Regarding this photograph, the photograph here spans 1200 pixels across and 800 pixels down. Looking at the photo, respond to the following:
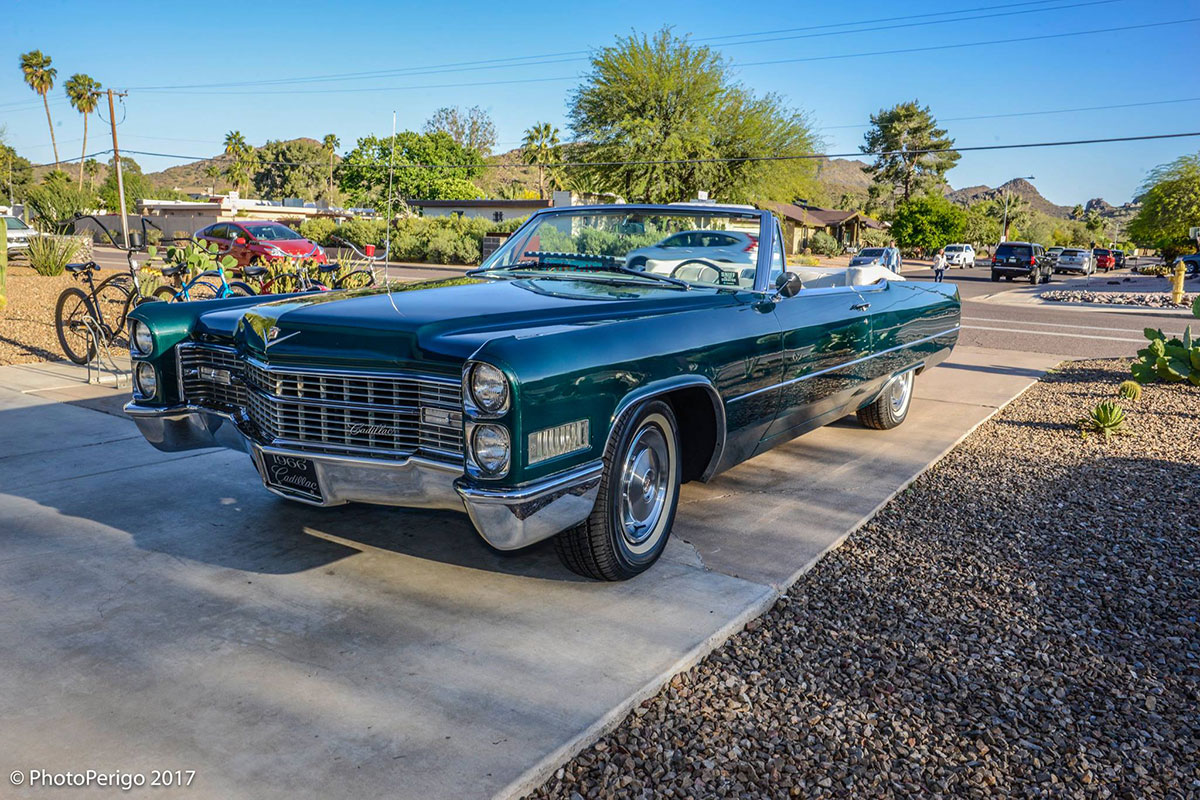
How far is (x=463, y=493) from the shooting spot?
2.90 metres

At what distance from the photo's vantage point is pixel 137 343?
4.07m

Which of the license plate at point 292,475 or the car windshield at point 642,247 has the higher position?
the car windshield at point 642,247

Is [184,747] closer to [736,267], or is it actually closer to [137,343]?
[137,343]

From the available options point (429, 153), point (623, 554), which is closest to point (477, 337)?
point (623, 554)

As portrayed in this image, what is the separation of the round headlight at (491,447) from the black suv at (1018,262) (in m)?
35.6

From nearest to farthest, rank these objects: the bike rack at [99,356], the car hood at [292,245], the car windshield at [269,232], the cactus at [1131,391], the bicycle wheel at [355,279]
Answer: the bike rack at [99,356] → the cactus at [1131,391] → the bicycle wheel at [355,279] → the car hood at [292,245] → the car windshield at [269,232]

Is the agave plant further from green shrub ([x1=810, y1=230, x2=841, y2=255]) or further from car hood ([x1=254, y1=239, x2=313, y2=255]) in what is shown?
green shrub ([x1=810, y1=230, x2=841, y2=255])

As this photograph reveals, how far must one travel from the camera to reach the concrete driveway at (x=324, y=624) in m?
2.42

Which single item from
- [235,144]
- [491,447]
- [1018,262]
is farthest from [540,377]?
[235,144]

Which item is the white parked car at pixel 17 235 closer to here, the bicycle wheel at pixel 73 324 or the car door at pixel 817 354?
the bicycle wheel at pixel 73 324

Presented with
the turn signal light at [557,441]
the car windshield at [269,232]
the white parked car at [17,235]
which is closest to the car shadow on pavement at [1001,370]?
the turn signal light at [557,441]

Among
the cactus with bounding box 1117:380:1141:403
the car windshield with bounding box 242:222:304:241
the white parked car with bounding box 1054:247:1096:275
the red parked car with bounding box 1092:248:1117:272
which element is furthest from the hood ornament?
the red parked car with bounding box 1092:248:1117:272

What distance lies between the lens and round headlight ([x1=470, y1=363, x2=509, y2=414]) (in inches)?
112

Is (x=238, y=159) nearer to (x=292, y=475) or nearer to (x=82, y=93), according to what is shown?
(x=82, y=93)
